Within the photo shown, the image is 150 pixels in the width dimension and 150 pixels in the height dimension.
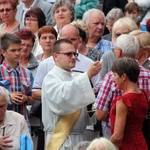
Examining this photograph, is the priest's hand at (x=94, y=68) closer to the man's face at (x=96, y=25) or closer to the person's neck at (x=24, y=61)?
the person's neck at (x=24, y=61)

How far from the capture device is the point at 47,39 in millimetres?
12000

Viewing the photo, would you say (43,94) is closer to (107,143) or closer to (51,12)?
(107,143)

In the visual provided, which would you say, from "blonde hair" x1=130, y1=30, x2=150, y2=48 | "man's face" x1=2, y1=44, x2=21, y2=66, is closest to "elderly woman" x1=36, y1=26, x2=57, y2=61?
"man's face" x1=2, y1=44, x2=21, y2=66

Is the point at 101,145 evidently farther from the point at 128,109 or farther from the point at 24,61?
the point at 24,61

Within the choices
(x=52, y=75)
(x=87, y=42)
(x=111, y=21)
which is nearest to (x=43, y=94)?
(x=52, y=75)

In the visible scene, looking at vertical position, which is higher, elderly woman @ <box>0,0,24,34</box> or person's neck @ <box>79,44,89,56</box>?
elderly woman @ <box>0,0,24,34</box>

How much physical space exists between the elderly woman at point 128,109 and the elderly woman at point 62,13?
454 cm

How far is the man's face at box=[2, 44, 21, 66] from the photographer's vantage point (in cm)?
1051

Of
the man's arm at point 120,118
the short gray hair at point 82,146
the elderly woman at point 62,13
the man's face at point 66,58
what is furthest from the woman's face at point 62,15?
the man's arm at point 120,118

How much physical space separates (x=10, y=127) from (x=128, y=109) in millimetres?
1489


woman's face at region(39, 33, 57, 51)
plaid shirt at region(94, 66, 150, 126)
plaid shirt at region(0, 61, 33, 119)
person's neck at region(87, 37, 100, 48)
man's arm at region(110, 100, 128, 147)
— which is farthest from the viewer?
person's neck at region(87, 37, 100, 48)

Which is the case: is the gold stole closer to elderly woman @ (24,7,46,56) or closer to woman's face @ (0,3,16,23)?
elderly woman @ (24,7,46,56)

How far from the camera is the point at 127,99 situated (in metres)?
8.77

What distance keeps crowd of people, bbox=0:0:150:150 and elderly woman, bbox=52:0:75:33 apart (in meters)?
1.28
